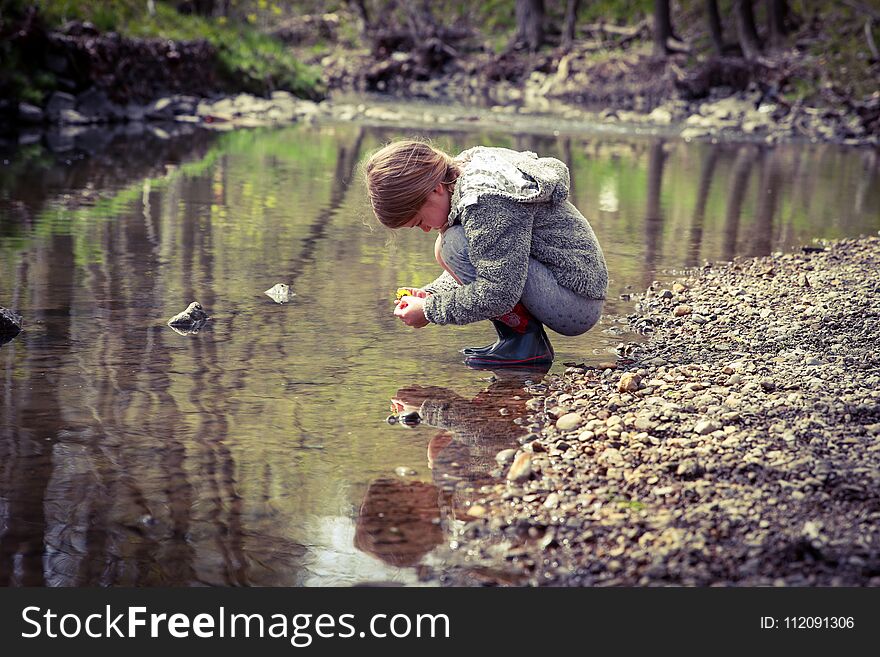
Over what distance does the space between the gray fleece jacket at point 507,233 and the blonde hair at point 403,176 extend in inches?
4.7

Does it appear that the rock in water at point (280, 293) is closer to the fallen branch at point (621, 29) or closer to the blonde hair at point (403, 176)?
the blonde hair at point (403, 176)

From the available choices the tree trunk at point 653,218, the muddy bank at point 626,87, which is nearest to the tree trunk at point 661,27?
the muddy bank at point 626,87

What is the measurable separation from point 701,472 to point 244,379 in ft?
6.08

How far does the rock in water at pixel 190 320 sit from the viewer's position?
5051 mm

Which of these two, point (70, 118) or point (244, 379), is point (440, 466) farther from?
point (70, 118)

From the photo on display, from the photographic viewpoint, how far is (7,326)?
15.9 feet

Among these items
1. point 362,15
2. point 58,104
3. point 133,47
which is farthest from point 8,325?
point 362,15

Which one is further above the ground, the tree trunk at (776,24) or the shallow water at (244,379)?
the shallow water at (244,379)

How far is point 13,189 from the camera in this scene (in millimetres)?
9086

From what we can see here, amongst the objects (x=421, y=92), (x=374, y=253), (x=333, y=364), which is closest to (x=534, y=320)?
(x=333, y=364)

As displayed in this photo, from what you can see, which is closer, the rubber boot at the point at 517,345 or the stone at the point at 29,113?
the rubber boot at the point at 517,345

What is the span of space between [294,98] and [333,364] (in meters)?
16.3

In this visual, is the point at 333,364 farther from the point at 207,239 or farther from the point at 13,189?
the point at 13,189

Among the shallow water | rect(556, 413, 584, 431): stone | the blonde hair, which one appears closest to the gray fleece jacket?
the blonde hair
